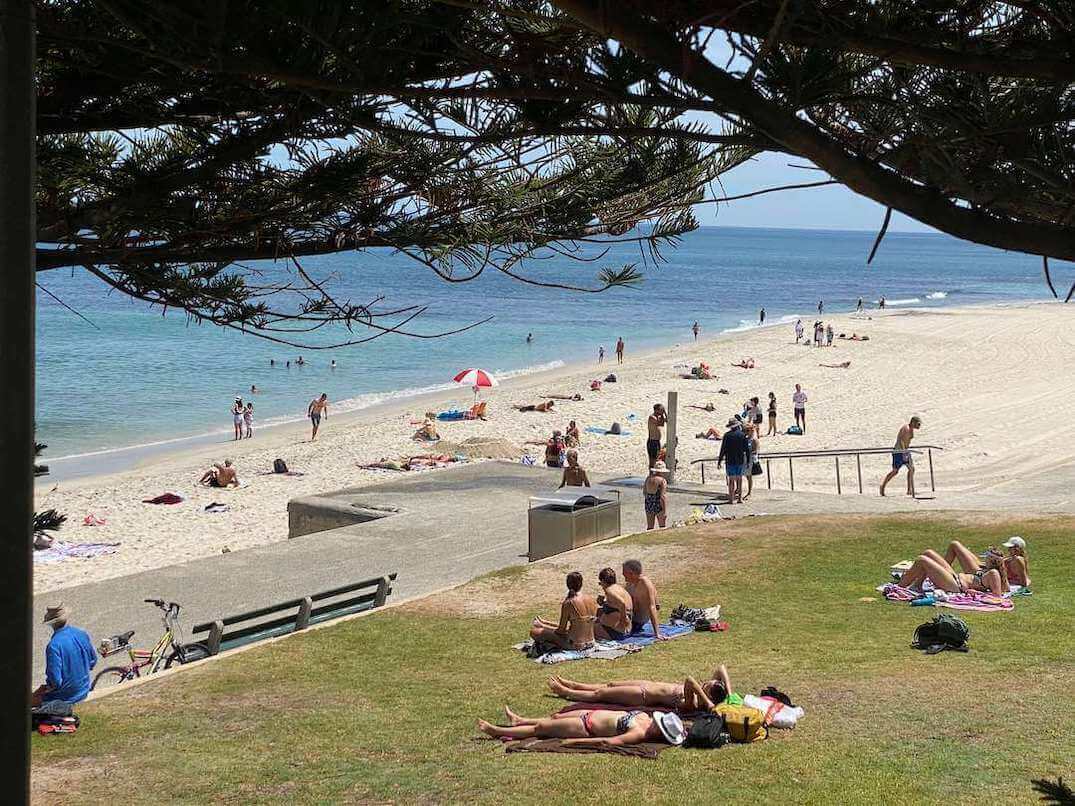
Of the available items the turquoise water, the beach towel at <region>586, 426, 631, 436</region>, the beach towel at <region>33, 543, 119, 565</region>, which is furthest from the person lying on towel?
the beach towel at <region>586, 426, 631, 436</region>

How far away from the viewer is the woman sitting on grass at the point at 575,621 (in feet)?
30.5

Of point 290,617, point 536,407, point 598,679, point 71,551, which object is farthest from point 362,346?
point 598,679

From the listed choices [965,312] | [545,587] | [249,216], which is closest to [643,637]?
[545,587]

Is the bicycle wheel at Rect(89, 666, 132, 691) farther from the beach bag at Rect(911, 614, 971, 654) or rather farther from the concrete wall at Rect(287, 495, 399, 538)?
the beach bag at Rect(911, 614, 971, 654)

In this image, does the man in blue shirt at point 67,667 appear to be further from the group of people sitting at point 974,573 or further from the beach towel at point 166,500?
the beach towel at point 166,500

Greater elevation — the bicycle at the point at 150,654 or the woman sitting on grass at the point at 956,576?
the woman sitting on grass at the point at 956,576

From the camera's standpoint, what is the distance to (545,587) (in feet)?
38.3

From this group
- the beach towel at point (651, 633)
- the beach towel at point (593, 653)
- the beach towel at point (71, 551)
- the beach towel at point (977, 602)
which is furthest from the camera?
the beach towel at point (71, 551)

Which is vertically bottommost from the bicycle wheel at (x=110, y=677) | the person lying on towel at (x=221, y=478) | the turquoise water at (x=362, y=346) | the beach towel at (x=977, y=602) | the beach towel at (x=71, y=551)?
the bicycle wheel at (x=110, y=677)

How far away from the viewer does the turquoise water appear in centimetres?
3794

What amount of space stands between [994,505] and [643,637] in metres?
9.53

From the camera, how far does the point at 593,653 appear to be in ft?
30.3

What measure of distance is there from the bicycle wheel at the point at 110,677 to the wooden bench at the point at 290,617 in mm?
659

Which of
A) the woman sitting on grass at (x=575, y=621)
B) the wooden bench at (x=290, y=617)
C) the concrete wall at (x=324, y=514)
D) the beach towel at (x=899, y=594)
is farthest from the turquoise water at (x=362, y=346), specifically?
the beach towel at (x=899, y=594)
